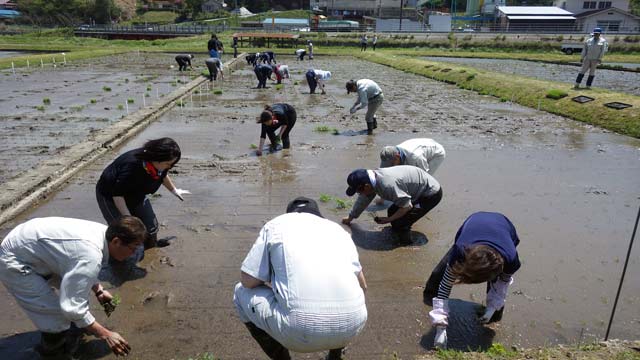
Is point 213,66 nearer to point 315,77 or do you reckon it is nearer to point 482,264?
point 315,77

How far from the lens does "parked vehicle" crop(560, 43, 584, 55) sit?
141 feet

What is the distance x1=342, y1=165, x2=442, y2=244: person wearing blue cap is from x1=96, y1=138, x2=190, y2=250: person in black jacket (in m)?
1.86

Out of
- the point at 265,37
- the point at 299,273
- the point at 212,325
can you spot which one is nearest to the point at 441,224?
the point at 212,325

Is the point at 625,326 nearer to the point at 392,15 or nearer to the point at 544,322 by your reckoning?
the point at 544,322

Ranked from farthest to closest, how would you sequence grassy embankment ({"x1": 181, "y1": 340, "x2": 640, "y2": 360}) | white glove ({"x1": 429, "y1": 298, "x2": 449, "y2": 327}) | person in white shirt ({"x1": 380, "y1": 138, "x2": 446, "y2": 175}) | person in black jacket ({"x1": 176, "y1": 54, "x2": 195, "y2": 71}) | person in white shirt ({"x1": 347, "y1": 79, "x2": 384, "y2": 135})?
person in black jacket ({"x1": 176, "y1": 54, "x2": 195, "y2": 71}), person in white shirt ({"x1": 347, "y1": 79, "x2": 384, "y2": 135}), person in white shirt ({"x1": 380, "y1": 138, "x2": 446, "y2": 175}), white glove ({"x1": 429, "y1": 298, "x2": 449, "y2": 327}), grassy embankment ({"x1": 181, "y1": 340, "x2": 640, "y2": 360})

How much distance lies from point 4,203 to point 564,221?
7.15 metres

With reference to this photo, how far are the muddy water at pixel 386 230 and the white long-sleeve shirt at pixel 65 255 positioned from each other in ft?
2.40

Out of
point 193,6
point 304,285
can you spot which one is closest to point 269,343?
point 304,285

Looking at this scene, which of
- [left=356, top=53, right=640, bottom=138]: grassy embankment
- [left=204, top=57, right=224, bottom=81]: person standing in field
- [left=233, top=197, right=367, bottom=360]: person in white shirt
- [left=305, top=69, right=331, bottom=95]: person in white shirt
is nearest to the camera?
[left=233, top=197, right=367, bottom=360]: person in white shirt

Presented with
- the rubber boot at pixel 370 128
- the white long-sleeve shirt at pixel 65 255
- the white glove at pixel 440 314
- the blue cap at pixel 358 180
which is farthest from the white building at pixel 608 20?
the white long-sleeve shirt at pixel 65 255

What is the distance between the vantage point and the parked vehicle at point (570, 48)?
4309 centimetres

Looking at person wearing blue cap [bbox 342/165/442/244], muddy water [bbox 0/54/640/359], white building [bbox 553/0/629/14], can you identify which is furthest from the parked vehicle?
person wearing blue cap [bbox 342/165/442/244]

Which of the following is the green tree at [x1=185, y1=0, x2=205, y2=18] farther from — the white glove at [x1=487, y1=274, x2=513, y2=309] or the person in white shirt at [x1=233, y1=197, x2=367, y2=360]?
the person in white shirt at [x1=233, y1=197, x2=367, y2=360]

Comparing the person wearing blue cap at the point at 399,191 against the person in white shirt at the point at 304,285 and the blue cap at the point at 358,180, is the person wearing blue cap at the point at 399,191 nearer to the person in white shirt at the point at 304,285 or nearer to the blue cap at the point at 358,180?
the blue cap at the point at 358,180
